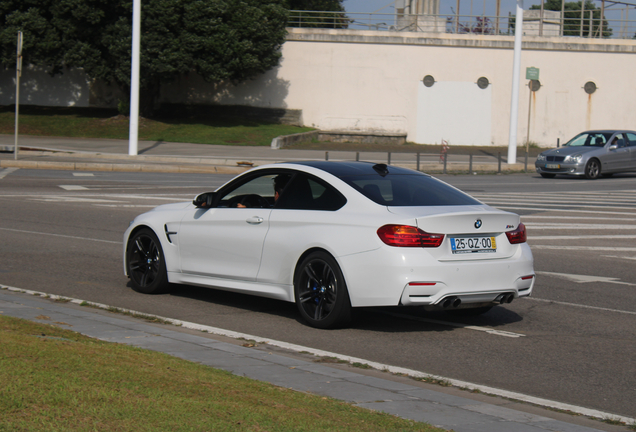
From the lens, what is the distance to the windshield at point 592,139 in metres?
27.8

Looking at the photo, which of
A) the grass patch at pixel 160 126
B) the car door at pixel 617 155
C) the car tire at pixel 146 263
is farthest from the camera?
the grass patch at pixel 160 126

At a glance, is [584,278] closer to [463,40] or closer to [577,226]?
[577,226]

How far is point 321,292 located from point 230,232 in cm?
131

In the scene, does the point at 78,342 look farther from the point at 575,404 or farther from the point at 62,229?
the point at 62,229

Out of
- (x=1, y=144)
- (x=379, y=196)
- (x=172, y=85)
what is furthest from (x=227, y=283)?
(x=172, y=85)

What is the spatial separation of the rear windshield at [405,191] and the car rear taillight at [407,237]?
1.32ft

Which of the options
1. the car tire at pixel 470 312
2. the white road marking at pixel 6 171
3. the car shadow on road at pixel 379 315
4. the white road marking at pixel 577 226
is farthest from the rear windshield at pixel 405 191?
the white road marking at pixel 6 171

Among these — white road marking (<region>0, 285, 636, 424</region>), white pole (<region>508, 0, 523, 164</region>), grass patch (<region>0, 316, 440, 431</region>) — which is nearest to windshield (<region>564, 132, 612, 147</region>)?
white pole (<region>508, 0, 523, 164</region>)

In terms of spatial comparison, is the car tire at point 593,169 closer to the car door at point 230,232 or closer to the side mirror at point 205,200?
the car door at point 230,232

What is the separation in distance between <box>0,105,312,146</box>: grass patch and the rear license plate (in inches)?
1304

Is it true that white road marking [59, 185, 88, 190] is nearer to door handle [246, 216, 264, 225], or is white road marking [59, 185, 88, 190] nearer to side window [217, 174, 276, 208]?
side window [217, 174, 276, 208]

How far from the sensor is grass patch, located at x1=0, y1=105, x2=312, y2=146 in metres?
40.8

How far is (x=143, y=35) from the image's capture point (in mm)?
41094

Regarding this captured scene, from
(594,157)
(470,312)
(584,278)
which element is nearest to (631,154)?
(594,157)
